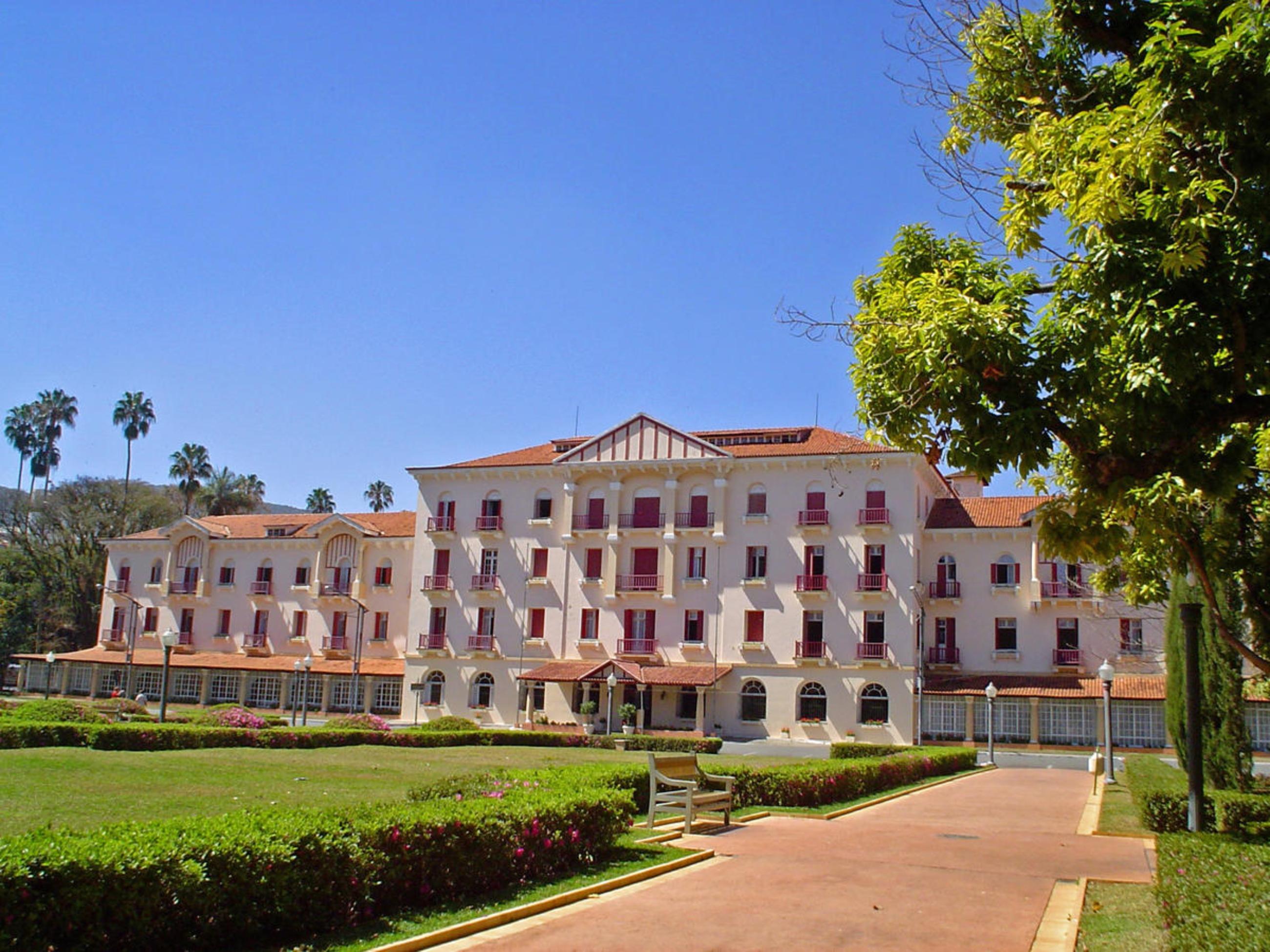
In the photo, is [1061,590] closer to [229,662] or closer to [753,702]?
[753,702]

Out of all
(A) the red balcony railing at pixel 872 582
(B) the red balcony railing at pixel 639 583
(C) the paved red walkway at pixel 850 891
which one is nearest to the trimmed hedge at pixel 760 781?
(C) the paved red walkway at pixel 850 891

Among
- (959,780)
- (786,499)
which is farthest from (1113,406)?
(786,499)

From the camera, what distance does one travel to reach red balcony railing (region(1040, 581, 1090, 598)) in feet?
146

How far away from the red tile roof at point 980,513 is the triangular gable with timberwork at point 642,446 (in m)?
10.0

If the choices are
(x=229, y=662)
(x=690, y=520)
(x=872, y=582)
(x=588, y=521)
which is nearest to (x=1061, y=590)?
(x=872, y=582)

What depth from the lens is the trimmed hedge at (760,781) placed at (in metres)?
11.3

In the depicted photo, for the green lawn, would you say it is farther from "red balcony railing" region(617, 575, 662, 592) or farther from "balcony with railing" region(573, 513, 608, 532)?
"balcony with railing" region(573, 513, 608, 532)

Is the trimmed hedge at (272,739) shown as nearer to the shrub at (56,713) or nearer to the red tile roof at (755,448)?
the shrub at (56,713)

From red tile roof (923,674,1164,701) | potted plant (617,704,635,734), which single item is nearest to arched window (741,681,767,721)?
potted plant (617,704,635,734)

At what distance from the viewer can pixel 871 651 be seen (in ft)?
149

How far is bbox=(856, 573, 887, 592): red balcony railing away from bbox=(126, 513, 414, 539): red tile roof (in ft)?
→ 77.7

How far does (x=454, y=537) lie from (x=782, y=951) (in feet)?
155

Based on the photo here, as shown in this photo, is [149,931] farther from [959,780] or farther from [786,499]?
[786,499]

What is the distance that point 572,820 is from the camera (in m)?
10.1
